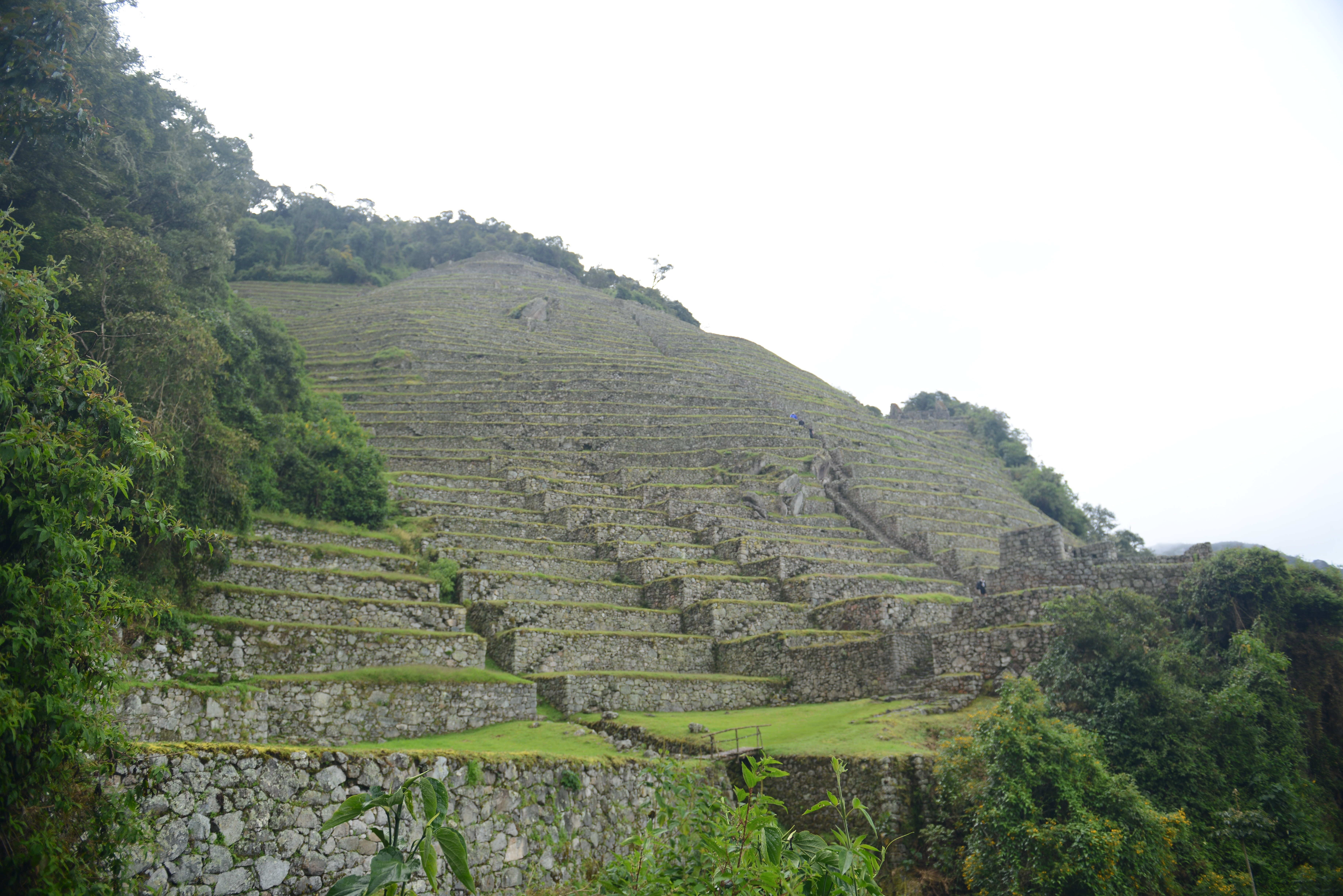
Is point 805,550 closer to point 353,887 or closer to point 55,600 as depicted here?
point 55,600

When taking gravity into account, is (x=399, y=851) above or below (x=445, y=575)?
above

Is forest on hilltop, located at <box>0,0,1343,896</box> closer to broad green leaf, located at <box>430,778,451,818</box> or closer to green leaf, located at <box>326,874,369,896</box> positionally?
broad green leaf, located at <box>430,778,451,818</box>

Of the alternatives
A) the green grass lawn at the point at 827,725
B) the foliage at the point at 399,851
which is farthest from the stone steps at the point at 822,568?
the foliage at the point at 399,851

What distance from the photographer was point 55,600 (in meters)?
5.34

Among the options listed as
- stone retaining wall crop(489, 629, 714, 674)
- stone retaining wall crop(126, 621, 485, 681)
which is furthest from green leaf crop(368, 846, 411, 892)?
stone retaining wall crop(489, 629, 714, 674)

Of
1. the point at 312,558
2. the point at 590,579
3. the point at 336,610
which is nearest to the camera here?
the point at 336,610

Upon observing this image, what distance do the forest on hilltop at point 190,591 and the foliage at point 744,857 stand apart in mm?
52

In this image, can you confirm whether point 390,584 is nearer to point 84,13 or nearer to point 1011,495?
point 84,13

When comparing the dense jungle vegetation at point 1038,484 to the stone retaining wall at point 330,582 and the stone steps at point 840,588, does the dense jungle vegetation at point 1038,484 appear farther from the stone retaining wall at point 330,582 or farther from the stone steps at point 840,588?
the stone retaining wall at point 330,582

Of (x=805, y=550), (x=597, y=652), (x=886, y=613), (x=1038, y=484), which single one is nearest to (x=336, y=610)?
(x=597, y=652)

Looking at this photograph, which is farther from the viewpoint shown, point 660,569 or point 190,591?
point 660,569

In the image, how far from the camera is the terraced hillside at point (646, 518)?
16.2m

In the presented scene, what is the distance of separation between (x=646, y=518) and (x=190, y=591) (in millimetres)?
14709

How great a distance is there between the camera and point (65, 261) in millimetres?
6945
